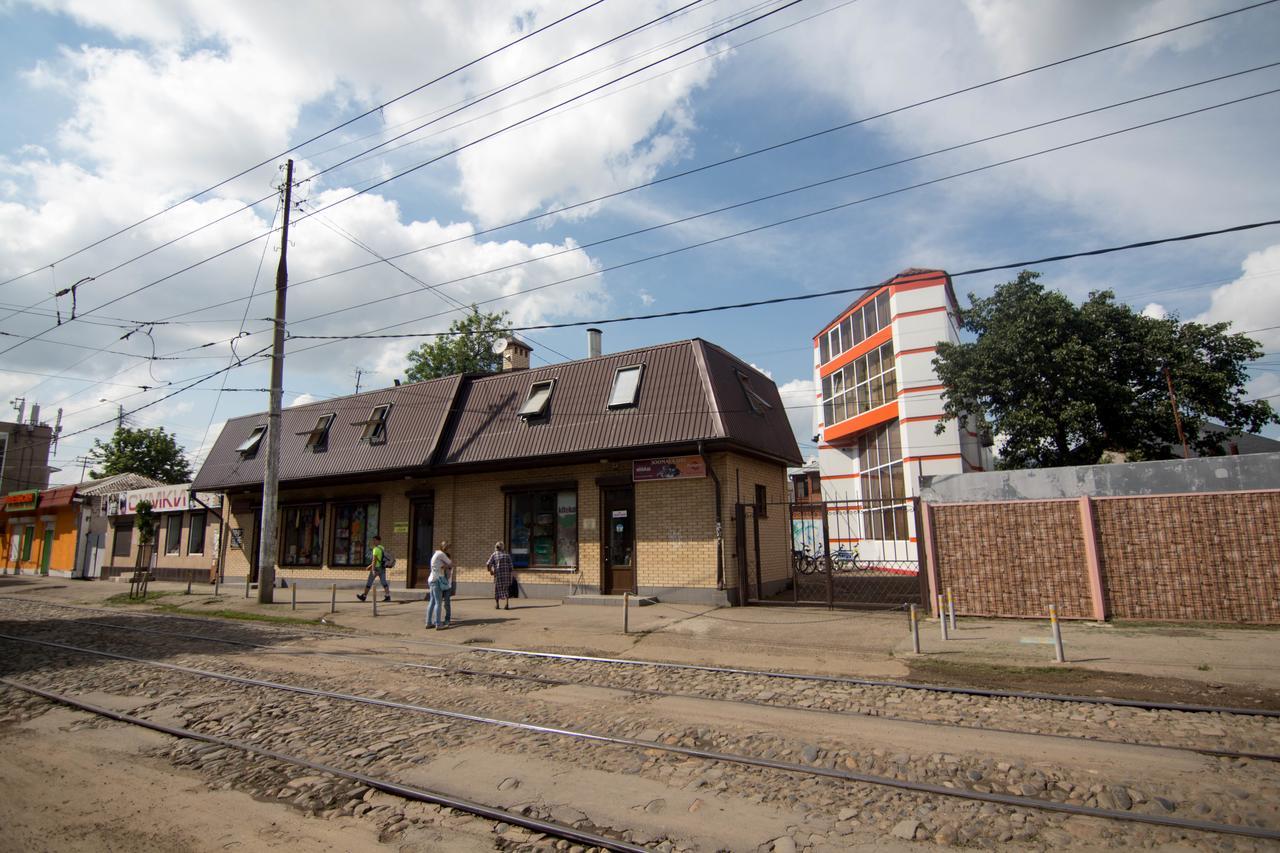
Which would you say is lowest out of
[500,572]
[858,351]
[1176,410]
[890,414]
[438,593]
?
[438,593]

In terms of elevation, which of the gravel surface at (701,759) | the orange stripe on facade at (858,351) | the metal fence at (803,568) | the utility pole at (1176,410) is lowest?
the gravel surface at (701,759)

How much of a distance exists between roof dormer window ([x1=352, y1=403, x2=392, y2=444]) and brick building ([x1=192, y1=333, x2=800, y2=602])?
6 centimetres

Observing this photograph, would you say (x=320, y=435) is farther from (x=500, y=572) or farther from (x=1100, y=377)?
(x=1100, y=377)

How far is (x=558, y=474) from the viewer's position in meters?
18.0

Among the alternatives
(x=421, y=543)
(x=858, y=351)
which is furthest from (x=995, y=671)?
(x=858, y=351)

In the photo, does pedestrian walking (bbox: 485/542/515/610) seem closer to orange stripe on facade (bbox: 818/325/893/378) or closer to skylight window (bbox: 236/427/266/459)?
skylight window (bbox: 236/427/266/459)

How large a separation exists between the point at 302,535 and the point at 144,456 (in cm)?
3576

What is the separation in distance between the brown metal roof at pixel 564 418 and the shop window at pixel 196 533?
7.47 meters

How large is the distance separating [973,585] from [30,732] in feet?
47.4

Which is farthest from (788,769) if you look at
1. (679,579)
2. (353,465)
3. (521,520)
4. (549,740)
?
(353,465)

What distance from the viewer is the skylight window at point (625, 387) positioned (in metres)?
17.3

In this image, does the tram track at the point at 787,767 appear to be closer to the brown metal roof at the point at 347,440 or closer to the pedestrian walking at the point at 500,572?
the pedestrian walking at the point at 500,572

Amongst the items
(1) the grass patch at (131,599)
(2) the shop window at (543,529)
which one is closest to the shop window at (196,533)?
(1) the grass patch at (131,599)

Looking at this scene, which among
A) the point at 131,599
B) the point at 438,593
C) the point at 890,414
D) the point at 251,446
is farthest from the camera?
the point at 890,414
